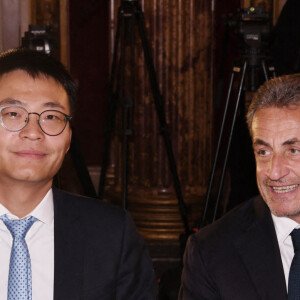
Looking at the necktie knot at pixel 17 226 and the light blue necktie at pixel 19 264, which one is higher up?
the necktie knot at pixel 17 226

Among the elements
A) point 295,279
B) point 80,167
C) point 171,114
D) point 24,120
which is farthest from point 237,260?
point 171,114

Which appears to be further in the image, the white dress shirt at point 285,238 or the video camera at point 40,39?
the video camera at point 40,39

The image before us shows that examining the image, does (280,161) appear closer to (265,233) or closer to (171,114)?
(265,233)

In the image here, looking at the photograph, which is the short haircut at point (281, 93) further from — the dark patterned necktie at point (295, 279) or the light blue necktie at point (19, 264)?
the light blue necktie at point (19, 264)


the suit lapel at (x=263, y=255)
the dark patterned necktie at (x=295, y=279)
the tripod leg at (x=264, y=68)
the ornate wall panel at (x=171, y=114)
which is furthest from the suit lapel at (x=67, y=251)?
the ornate wall panel at (x=171, y=114)

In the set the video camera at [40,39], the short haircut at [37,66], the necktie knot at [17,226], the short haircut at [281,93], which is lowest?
the necktie knot at [17,226]

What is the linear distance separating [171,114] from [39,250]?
218 cm

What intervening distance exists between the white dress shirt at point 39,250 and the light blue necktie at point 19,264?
0.09 ft

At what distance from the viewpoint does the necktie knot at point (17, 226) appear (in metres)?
1.63

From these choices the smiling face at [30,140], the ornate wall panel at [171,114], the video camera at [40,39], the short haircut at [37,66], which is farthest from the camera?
the ornate wall panel at [171,114]

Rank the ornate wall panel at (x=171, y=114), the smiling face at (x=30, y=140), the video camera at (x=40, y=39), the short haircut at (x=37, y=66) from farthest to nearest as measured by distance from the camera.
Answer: the ornate wall panel at (x=171, y=114), the video camera at (x=40, y=39), the short haircut at (x=37, y=66), the smiling face at (x=30, y=140)

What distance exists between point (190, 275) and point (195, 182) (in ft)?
6.65

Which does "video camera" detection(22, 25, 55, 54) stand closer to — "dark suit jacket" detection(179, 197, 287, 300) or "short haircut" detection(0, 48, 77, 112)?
"short haircut" detection(0, 48, 77, 112)

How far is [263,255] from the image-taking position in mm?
1750
